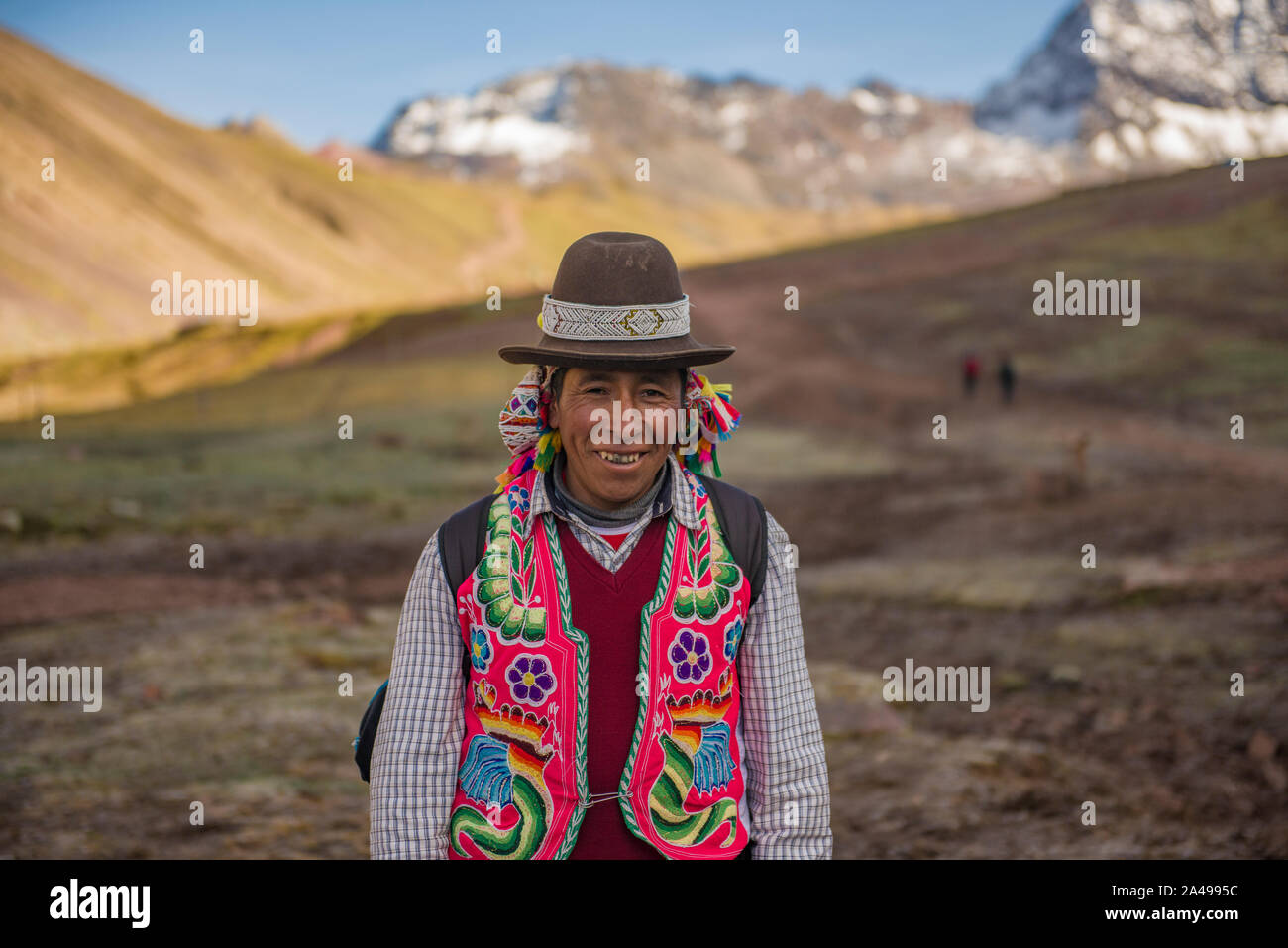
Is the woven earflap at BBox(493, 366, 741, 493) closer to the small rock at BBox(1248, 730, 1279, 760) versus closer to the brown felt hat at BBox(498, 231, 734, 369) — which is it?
the brown felt hat at BBox(498, 231, 734, 369)

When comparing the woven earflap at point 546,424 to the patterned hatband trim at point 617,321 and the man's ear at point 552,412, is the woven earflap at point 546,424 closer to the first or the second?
the man's ear at point 552,412

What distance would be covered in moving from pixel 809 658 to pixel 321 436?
16115 mm

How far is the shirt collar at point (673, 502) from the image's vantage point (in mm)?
2723

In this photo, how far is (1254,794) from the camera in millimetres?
6422

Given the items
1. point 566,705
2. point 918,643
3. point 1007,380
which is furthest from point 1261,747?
point 1007,380

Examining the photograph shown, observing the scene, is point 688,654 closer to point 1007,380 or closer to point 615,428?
point 615,428

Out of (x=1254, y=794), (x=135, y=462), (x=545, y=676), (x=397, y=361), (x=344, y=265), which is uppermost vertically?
(x=344, y=265)

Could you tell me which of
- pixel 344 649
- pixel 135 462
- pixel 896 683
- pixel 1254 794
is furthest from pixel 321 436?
pixel 1254 794

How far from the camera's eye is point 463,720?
107 inches

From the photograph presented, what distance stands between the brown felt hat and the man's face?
0.24ft

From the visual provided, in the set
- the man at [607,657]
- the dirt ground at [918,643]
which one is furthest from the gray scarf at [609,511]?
the dirt ground at [918,643]

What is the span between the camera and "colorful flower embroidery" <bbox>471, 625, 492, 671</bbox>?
8.59 ft

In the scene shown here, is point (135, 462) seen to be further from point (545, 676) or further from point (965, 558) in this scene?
point (545, 676)

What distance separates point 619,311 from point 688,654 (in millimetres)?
846
